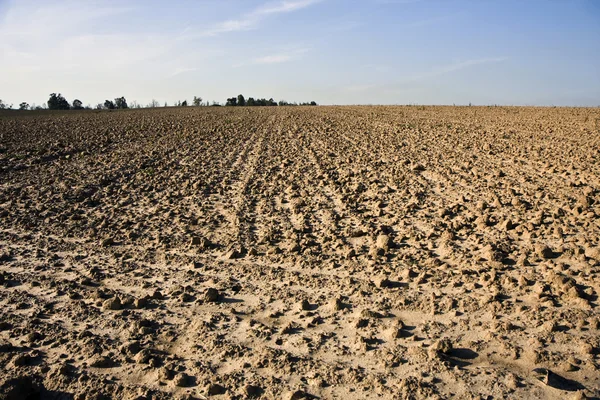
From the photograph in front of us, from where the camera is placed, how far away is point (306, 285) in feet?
14.6

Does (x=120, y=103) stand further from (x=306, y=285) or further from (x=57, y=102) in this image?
(x=306, y=285)

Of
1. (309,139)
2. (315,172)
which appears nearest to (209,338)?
(315,172)

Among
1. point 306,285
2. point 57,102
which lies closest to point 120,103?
point 57,102

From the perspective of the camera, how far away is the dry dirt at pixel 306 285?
311cm

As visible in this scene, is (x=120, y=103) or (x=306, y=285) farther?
(x=120, y=103)

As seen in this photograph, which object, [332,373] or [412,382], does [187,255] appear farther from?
[412,382]

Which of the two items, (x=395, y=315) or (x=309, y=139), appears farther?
(x=309, y=139)

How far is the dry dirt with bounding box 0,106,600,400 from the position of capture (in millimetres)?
3107

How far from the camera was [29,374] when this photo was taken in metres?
3.22

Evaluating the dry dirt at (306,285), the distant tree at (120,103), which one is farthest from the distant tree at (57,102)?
the dry dirt at (306,285)

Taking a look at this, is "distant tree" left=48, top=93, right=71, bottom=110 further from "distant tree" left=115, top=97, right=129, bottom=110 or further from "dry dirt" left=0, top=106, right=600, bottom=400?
"dry dirt" left=0, top=106, right=600, bottom=400

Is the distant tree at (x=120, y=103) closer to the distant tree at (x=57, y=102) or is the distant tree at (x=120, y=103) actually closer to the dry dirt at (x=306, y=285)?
the distant tree at (x=57, y=102)

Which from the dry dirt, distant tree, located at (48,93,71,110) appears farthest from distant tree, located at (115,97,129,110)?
the dry dirt

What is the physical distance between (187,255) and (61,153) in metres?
10.1
